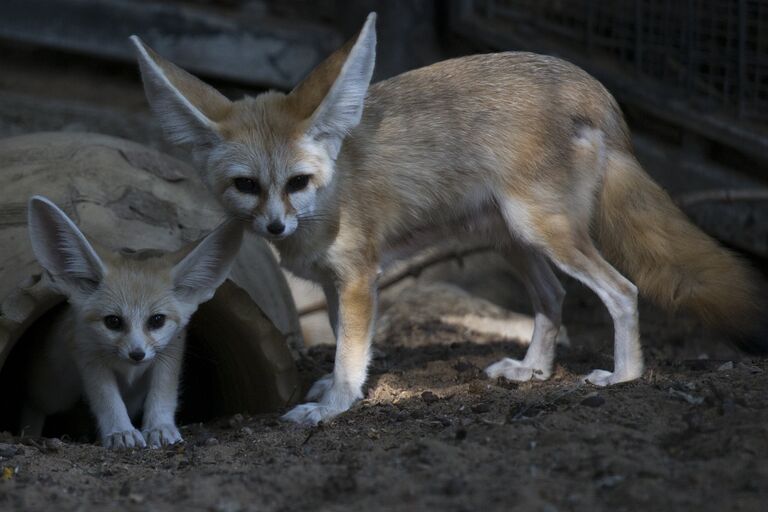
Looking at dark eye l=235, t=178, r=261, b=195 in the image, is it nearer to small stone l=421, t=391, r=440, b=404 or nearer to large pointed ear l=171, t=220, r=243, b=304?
large pointed ear l=171, t=220, r=243, b=304

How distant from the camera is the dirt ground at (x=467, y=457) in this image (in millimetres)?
2709

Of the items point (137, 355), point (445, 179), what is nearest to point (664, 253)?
point (445, 179)

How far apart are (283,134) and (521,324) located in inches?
91.9

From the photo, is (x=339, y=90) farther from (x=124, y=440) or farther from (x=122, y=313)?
(x=124, y=440)

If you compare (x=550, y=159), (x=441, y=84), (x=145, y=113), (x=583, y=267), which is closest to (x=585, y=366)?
(x=583, y=267)

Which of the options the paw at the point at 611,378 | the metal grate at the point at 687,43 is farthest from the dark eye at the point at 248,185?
the metal grate at the point at 687,43

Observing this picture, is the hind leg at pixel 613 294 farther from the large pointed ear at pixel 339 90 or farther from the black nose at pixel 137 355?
the black nose at pixel 137 355

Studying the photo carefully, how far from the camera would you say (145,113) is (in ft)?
21.7

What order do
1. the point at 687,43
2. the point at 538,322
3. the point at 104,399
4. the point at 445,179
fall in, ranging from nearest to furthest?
the point at 104,399 → the point at 445,179 → the point at 538,322 → the point at 687,43

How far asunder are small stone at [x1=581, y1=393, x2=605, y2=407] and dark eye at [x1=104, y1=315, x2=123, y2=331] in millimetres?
1692

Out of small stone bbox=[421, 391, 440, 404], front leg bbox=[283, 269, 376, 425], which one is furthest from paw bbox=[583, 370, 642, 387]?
front leg bbox=[283, 269, 376, 425]

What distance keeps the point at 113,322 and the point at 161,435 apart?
463mm

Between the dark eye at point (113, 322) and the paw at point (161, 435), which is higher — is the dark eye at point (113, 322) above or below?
above

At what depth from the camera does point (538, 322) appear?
183 inches
